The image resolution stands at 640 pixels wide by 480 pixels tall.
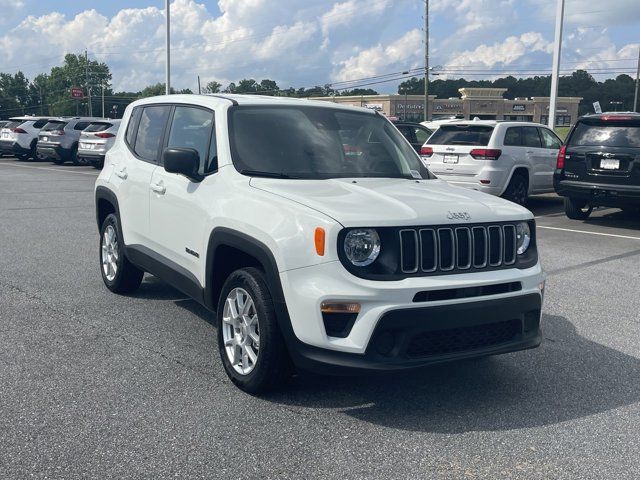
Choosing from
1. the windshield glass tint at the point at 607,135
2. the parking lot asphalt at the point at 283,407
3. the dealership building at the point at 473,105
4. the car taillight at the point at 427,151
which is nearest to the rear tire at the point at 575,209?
the windshield glass tint at the point at 607,135

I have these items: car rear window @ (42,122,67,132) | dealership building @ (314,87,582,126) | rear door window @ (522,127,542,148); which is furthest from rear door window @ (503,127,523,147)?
dealership building @ (314,87,582,126)

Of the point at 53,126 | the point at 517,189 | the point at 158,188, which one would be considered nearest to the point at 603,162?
the point at 517,189

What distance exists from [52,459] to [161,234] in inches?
94.2

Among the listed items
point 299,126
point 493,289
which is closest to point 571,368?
point 493,289

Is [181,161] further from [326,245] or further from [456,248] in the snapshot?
[456,248]

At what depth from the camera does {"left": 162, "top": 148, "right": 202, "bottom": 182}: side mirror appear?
5035mm

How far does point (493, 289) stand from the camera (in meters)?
4.32

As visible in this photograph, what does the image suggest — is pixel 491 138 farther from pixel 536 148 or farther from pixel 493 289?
pixel 493 289

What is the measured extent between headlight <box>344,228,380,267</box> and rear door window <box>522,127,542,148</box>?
11132 mm

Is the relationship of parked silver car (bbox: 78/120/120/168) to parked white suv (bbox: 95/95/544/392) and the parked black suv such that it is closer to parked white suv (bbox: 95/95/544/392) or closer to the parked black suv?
the parked black suv

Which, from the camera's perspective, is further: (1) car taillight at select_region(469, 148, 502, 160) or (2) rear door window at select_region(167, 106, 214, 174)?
(1) car taillight at select_region(469, 148, 502, 160)

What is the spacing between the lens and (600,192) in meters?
12.0

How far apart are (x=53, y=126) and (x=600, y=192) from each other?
21.6 metres

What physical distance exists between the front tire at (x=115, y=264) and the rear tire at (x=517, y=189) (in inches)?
345
